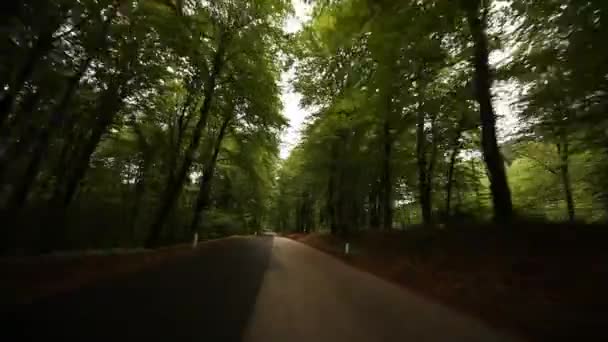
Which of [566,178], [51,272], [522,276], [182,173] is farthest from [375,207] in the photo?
[51,272]

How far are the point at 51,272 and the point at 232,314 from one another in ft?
15.8

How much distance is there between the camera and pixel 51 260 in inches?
297

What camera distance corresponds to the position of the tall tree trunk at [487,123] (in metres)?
9.12

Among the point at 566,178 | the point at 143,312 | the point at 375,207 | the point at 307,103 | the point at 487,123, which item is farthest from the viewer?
the point at 375,207

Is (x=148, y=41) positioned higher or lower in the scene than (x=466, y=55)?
higher

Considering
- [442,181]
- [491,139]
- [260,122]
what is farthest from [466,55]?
[442,181]

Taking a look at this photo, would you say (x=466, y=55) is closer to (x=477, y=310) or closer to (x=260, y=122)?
(x=477, y=310)

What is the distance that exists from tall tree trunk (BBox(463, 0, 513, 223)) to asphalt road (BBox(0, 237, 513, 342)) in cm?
425

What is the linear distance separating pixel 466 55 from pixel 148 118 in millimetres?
15380

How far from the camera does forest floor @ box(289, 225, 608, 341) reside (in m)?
4.82

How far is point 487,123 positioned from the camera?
965cm

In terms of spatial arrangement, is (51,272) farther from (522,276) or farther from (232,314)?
(522,276)

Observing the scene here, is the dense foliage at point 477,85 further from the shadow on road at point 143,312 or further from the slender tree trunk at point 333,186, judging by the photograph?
the shadow on road at point 143,312

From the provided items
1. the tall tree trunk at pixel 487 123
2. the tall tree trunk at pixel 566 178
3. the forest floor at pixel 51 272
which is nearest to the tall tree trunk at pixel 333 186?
the tall tree trunk at pixel 487 123
